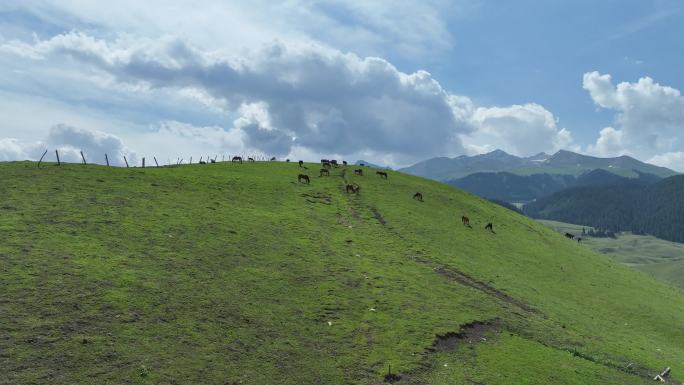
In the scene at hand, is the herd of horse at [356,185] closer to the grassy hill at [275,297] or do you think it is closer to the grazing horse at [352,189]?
the grazing horse at [352,189]

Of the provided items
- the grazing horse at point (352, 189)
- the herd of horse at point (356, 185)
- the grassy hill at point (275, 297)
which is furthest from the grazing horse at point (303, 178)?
the grassy hill at point (275, 297)

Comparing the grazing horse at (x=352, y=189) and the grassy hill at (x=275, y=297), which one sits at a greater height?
the grazing horse at (x=352, y=189)

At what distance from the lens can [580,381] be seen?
30141 millimetres

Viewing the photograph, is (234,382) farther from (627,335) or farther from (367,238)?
(627,335)

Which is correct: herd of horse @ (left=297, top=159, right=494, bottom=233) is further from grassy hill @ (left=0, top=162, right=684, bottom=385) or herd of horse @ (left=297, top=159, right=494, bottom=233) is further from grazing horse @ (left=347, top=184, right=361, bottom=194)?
grassy hill @ (left=0, top=162, right=684, bottom=385)

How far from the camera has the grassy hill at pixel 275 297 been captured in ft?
80.1

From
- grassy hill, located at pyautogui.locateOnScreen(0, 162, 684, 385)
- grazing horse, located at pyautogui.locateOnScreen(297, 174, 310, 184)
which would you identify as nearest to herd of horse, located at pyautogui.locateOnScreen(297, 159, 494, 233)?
grazing horse, located at pyautogui.locateOnScreen(297, 174, 310, 184)

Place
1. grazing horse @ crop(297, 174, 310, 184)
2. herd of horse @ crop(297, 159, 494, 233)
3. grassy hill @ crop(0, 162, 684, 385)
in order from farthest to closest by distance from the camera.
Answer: grazing horse @ crop(297, 174, 310, 184) < herd of horse @ crop(297, 159, 494, 233) < grassy hill @ crop(0, 162, 684, 385)

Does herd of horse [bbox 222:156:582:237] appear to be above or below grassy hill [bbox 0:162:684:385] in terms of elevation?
above

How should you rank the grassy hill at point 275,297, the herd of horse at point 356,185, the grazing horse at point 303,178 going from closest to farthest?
the grassy hill at point 275,297, the herd of horse at point 356,185, the grazing horse at point 303,178

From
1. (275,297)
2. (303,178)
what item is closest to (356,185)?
(303,178)

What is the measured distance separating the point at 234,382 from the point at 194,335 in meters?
4.31

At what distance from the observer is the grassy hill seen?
24.4 meters

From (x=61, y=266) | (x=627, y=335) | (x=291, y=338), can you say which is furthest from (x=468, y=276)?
(x=61, y=266)
